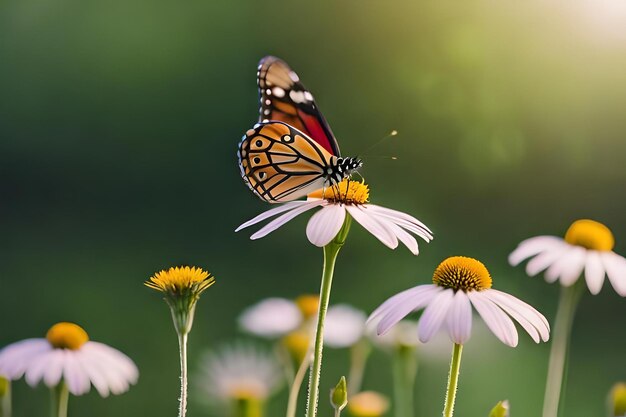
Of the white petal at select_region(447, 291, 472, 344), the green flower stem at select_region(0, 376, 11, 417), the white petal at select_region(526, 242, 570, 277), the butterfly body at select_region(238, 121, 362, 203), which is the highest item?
the butterfly body at select_region(238, 121, 362, 203)

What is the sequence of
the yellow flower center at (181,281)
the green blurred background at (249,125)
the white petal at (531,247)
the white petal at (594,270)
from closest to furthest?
the yellow flower center at (181,281), the white petal at (594,270), the white petal at (531,247), the green blurred background at (249,125)

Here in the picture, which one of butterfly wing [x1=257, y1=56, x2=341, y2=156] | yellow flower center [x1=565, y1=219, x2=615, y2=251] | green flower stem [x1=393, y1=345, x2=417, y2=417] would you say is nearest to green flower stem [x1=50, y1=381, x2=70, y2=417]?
green flower stem [x1=393, y1=345, x2=417, y2=417]

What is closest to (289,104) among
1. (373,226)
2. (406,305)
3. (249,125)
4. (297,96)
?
(297,96)

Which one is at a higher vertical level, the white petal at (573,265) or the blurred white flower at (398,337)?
the white petal at (573,265)

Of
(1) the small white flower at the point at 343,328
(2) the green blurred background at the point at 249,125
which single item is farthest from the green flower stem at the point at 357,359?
(2) the green blurred background at the point at 249,125

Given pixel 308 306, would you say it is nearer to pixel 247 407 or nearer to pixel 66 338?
pixel 66 338

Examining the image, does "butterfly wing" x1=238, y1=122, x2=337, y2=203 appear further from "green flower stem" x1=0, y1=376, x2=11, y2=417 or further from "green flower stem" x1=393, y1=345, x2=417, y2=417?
"green flower stem" x1=0, y1=376, x2=11, y2=417

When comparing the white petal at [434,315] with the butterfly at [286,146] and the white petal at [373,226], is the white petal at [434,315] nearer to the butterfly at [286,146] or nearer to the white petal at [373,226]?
the white petal at [373,226]
